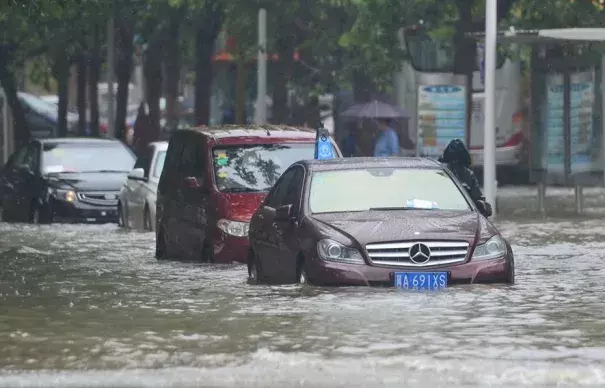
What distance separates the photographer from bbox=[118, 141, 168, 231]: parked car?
2645 centimetres

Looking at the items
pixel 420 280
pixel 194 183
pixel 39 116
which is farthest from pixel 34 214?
pixel 39 116

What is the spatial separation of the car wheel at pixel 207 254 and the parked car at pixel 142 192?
6209 mm

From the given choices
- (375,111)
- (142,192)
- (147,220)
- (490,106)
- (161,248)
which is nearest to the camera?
(161,248)

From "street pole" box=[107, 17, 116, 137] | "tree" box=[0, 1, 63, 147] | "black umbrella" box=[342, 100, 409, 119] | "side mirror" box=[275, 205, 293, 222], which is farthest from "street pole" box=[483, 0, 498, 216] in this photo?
"street pole" box=[107, 17, 116, 137]

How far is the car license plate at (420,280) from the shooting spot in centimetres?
1468

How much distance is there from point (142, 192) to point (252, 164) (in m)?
6.73

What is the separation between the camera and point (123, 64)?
4416 cm

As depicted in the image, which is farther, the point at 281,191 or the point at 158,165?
the point at 158,165

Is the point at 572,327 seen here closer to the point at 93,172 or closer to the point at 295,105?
the point at 93,172

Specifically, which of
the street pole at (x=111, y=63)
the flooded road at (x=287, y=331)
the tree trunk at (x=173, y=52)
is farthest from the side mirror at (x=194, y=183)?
the street pole at (x=111, y=63)

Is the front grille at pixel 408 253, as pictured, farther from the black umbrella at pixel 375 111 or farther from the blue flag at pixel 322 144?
the black umbrella at pixel 375 111

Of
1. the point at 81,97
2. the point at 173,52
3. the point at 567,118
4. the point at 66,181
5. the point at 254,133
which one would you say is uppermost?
the point at 173,52

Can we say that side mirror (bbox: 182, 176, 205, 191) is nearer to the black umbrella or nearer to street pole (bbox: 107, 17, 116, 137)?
the black umbrella

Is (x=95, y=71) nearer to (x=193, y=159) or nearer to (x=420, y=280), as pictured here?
(x=193, y=159)
